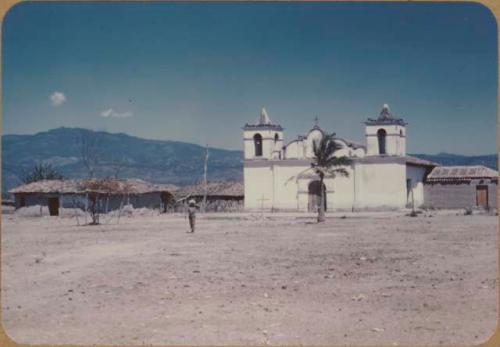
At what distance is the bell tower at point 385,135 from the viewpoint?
3878 centimetres

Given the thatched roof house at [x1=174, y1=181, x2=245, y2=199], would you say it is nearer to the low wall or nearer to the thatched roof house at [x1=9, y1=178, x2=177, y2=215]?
the thatched roof house at [x1=9, y1=178, x2=177, y2=215]

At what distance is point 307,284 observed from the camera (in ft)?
32.7

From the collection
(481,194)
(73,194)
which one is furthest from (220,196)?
(481,194)

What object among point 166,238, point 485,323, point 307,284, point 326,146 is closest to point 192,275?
point 307,284

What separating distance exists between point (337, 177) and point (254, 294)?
31838mm

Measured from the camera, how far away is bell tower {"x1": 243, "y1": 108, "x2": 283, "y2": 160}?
42.0 metres

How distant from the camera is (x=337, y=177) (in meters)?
40.5

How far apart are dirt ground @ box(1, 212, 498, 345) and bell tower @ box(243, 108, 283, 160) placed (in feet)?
86.4

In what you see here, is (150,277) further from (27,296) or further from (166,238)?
(166,238)

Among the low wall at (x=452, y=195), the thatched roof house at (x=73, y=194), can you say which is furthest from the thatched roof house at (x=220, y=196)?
the low wall at (x=452, y=195)

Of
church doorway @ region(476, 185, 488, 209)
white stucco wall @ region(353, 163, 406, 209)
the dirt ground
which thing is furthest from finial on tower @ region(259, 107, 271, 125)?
the dirt ground

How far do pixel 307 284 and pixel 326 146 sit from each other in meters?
20.5

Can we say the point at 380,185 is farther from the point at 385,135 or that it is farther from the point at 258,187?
the point at 258,187

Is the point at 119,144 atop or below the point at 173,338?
atop
